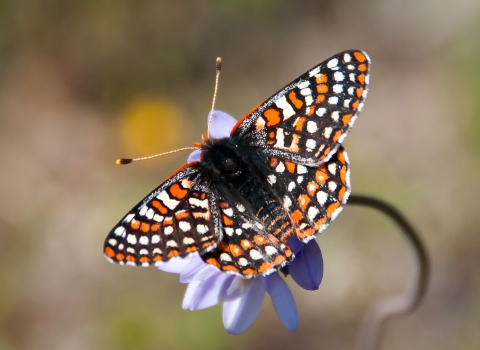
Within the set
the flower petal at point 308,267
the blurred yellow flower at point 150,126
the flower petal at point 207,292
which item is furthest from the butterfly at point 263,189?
the blurred yellow flower at point 150,126

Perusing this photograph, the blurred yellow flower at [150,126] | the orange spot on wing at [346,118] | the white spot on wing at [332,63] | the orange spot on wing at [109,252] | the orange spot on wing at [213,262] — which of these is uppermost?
the blurred yellow flower at [150,126]

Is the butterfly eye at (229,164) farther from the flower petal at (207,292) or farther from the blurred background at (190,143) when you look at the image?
the blurred background at (190,143)

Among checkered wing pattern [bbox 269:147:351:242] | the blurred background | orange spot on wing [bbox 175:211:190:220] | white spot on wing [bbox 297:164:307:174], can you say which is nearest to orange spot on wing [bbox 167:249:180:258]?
orange spot on wing [bbox 175:211:190:220]

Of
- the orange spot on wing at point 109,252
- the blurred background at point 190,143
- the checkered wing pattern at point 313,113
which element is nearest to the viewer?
the orange spot on wing at point 109,252

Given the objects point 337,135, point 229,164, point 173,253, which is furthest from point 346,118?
point 173,253

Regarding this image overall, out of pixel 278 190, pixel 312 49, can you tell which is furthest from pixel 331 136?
pixel 312 49

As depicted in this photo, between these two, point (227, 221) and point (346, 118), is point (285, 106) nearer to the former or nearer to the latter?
point (346, 118)

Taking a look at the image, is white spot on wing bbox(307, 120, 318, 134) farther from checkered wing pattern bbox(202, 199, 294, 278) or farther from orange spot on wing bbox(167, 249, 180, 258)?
orange spot on wing bbox(167, 249, 180, 258)

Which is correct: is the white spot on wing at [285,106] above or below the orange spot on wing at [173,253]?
above
